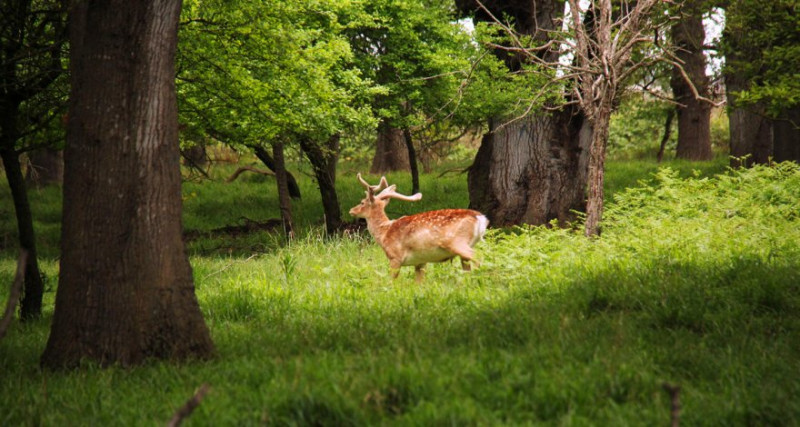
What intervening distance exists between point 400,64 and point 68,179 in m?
10.7

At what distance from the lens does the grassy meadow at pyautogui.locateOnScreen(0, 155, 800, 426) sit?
400 centimetres

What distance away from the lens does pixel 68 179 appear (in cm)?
546

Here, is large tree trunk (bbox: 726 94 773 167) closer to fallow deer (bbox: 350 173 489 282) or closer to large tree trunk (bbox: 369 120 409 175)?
large tree trunk (bbox: 369 120 409 175)

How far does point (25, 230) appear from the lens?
8.00m

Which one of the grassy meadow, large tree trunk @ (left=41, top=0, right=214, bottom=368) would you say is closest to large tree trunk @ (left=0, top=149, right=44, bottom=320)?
the grassy meadow

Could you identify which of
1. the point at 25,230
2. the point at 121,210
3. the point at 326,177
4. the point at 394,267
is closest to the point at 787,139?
the point at 326,177

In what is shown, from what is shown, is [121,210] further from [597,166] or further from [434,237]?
[597,166]

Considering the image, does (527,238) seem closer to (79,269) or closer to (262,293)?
(262,293)

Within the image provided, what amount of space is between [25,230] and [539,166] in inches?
363

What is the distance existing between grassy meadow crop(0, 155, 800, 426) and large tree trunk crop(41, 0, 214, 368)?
0.83ft

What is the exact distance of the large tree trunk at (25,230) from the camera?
7996mm

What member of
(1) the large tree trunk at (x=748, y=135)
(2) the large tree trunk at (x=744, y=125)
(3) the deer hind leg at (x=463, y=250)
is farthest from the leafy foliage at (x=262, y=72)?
(1) the large tree trunk at (x=748, y=135)

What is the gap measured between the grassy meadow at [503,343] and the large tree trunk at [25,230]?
1.57ft

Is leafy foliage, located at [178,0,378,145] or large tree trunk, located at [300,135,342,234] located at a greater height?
leafy foliage, located at [178,0,378,145]
